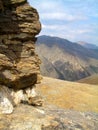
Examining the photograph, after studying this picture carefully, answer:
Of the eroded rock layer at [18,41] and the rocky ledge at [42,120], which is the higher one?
the eroded rock layer at [18,41]

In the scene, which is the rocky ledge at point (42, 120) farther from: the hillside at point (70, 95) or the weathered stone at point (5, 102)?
the hillside at point (70, 95)

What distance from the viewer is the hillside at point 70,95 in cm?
8575

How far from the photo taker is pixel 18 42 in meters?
44.7

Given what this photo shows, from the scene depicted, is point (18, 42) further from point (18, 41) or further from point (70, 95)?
point (70, 95)

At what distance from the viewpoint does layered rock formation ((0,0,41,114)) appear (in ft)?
140

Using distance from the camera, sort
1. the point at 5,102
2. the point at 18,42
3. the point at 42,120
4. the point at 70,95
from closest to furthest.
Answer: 1. the point at 5,102
2. the point at 42,120
3. the point at 18,42
4. the point at 70,95

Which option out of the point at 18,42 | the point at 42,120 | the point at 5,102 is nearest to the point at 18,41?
the point at 18,42

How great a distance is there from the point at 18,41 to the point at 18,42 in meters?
0.17

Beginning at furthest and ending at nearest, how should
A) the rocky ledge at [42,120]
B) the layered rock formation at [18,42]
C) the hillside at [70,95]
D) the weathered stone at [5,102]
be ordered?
the hillside at [70,95], the layered rock formation at [18,42], the weathered stone at [5,102], the rocky ledge at [42,120]

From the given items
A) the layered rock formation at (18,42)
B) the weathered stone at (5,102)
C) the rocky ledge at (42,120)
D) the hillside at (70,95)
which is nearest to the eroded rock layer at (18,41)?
the layered rock formation at (18,42)

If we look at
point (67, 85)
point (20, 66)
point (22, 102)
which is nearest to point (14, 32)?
point (20, 66)

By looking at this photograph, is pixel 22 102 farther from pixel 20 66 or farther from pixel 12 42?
pixel 12 42

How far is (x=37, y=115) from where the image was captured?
138 ft

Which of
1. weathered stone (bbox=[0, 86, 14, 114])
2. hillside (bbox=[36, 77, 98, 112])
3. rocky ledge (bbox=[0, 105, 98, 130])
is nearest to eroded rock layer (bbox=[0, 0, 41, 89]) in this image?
weathered stone (bbox=[0, 86, 14, 114])
